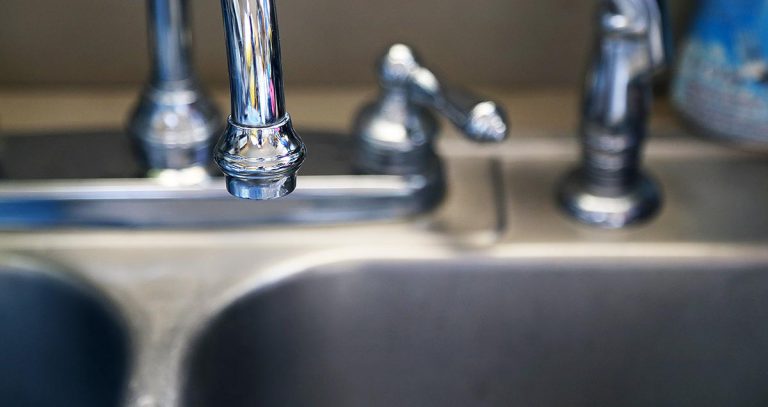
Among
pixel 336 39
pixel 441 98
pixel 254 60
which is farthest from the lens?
pixel 336 39

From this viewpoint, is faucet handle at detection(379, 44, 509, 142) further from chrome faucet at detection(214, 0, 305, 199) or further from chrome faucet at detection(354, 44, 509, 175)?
chrome faucet at detection(214, 0, 305, 199)

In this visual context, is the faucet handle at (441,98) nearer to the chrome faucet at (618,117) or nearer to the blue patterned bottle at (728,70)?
the chrome faucet at (618,117)

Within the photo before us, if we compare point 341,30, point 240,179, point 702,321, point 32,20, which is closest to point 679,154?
point 702,321

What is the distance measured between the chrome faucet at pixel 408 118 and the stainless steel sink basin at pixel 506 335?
7 cm

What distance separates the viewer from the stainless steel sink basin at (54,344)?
1.74 feet

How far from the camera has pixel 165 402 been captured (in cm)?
46

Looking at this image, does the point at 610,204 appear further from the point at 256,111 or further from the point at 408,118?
the point at 256,111

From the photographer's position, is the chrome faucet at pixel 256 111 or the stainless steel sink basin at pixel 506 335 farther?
the stainless steel sink basin at pixel 506 335

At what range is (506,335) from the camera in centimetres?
56

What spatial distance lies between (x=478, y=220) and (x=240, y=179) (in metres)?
0.22

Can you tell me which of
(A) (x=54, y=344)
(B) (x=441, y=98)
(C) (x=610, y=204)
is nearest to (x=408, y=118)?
(B) (x=441, y=98)

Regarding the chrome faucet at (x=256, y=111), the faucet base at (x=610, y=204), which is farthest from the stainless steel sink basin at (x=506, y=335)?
the chrome faucet at (x=256, y=111)

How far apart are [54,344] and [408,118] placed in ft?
0.87

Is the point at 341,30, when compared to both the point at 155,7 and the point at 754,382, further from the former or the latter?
the point at 754,382
